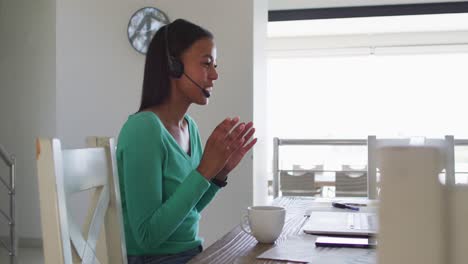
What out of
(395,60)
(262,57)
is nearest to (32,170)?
(262,57)

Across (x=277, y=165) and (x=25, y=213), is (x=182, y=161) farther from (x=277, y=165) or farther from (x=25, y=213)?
(x=25, y=213)

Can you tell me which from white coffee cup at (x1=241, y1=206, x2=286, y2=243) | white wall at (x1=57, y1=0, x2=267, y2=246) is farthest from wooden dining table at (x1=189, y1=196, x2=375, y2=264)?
white wall at (x1=57, y1=0, x2=267, y2=246)

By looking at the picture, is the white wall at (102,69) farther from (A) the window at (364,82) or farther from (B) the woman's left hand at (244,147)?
(A) the window at (364,82)

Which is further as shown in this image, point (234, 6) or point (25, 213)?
point (25, 213)

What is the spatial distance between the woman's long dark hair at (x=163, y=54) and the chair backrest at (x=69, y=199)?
25cm

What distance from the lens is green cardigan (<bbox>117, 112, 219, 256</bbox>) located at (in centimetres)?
109

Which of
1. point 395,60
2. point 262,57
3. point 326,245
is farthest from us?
point 395,60

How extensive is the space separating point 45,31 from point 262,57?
1.92m

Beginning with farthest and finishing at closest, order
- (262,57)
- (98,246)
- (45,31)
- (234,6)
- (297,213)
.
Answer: (45,31) < (262,57) < (234,6) < (297,213) < (98,246)

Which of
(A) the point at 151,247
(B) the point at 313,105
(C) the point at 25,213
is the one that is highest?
(B) the point at 313,105

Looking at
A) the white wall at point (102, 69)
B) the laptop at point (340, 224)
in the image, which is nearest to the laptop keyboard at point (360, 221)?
the laptop at point (340, 224)

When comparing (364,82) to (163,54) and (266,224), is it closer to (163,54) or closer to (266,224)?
(163,54)

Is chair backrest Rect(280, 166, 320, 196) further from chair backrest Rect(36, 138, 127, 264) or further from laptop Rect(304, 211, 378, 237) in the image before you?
chair backrest Rect(36, 138, 127, 264)

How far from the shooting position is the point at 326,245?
1.04m
